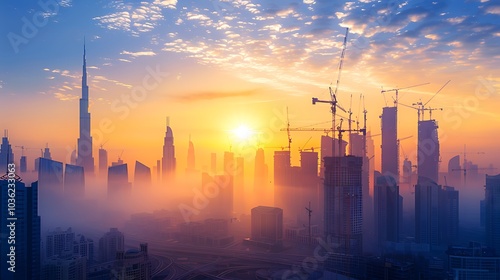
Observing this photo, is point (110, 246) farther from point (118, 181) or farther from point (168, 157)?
point (168, 157)

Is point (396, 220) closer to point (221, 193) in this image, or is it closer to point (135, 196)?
point (221, 193)

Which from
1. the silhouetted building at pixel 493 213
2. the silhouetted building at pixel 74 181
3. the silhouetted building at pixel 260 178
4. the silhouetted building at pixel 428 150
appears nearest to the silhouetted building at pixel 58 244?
the silhouetted building at pixel 74 181

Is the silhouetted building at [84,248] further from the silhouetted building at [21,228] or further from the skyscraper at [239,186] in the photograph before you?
the skyscraper at [239,186]

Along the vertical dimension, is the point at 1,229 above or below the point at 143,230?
above

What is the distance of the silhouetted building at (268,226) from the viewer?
43838mm

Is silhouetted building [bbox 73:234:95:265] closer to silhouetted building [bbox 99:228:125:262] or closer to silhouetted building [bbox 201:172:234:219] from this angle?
silhouetted building [bbox 99:228:125:262]

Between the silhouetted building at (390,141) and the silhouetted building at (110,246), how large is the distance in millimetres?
40293

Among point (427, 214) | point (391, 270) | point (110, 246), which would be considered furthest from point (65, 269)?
point (427, 214)

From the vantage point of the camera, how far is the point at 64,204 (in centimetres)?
5122

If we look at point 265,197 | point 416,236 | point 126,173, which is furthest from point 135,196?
point 416,236

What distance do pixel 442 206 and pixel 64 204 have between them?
144ft

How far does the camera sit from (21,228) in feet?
75.4

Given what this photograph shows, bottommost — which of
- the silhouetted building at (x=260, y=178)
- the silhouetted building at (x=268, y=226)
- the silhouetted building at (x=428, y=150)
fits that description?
the silhouetted building at (x=268, y=226)

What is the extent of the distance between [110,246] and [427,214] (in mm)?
31152
